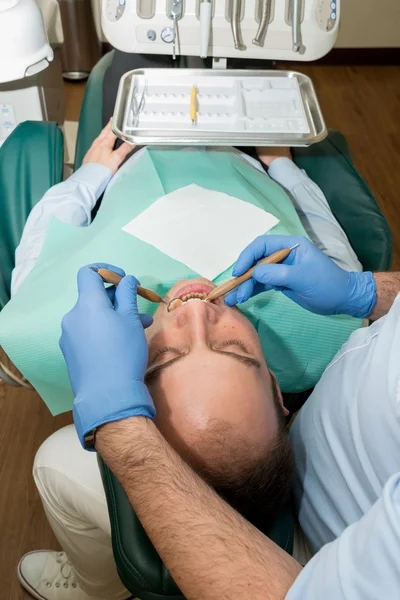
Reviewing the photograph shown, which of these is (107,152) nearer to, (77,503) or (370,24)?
(77,503)

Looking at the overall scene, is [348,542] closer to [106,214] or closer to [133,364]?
[133,364]

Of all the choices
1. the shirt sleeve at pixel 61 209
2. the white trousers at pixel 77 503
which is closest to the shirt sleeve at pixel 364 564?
the white trousers at pixel 77 503

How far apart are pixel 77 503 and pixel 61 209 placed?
785 millimetres

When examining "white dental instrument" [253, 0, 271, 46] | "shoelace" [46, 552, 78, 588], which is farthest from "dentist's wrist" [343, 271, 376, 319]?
"shoelace" [46, 552, 78, 588]

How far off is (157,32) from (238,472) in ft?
3.97

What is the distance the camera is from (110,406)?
76cm

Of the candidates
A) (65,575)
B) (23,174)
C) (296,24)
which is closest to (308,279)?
(296,24)

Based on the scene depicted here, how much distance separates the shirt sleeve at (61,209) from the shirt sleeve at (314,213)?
55cm

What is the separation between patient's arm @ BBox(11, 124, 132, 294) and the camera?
139 centimetres

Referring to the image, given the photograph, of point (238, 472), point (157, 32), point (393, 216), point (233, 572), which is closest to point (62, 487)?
point (238, 472)

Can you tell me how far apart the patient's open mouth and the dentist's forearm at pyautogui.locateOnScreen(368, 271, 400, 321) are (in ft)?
1.19

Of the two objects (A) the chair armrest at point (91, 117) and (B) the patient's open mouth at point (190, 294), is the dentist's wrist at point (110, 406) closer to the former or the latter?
(B) the patient's open mouth at point (190, 294)

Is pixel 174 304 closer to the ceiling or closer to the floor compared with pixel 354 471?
closer to the ceiling

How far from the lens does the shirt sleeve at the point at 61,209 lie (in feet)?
4.53
